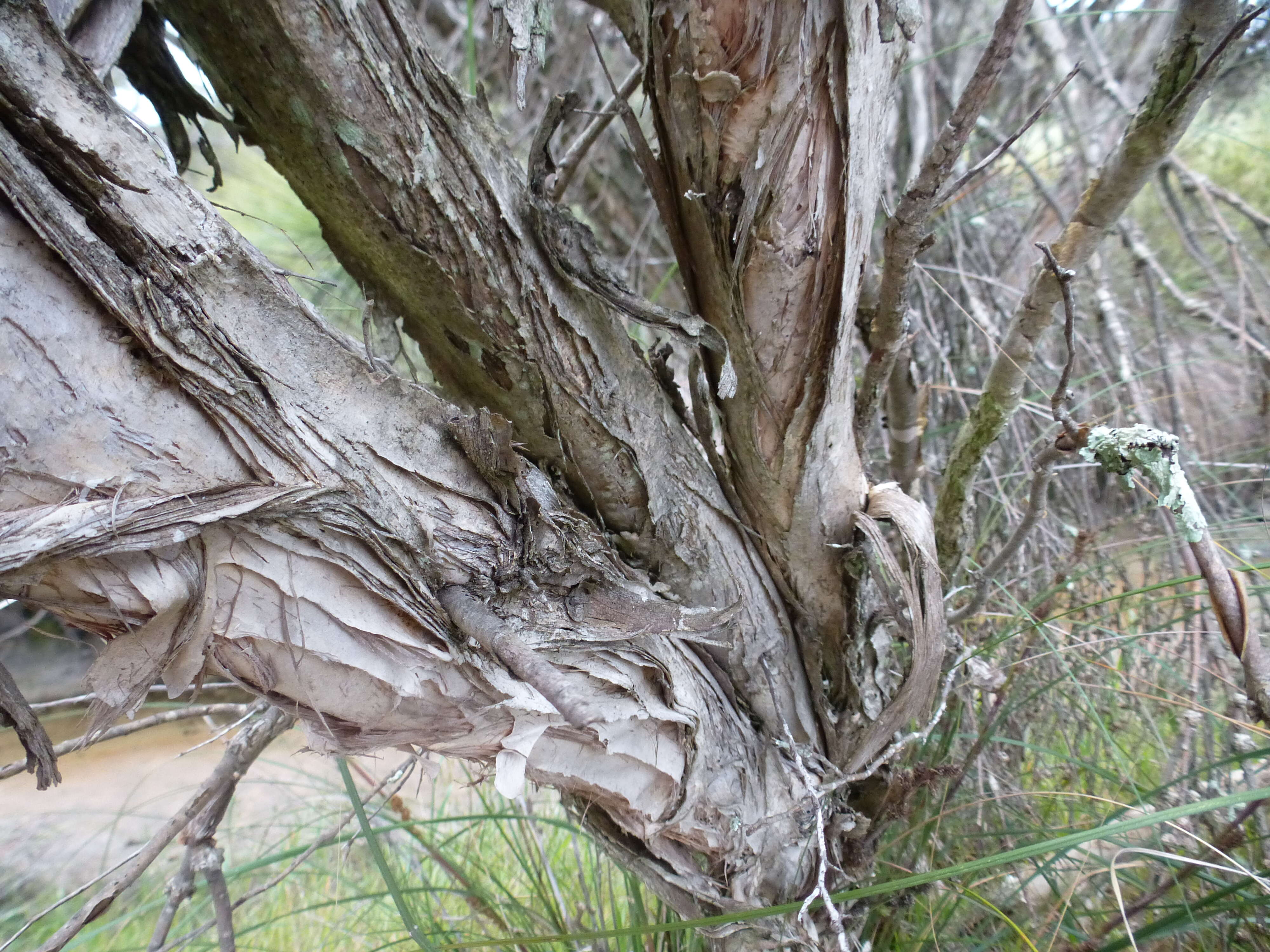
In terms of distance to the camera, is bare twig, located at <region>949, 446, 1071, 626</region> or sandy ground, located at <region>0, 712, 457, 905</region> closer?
bare twig, located at <region>949, 446, 1071, 626</region>

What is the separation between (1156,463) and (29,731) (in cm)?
74

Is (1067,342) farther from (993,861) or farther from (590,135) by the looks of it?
(590,135)

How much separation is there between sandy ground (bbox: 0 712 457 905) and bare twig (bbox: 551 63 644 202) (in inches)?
54.9

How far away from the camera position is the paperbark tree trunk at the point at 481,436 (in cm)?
36

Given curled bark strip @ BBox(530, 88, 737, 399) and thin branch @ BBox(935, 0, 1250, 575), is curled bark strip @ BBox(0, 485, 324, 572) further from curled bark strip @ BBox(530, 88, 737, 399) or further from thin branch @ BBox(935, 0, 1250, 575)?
thin branch @ BBox(935, 0, 1250, 575)

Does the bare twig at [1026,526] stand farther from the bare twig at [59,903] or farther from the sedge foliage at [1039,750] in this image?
the bare twig at [59,903]

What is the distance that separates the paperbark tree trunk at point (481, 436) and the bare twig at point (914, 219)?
31 mm

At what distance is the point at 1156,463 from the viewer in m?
0.47

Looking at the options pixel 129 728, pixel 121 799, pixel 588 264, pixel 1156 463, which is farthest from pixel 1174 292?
pixel 121 799

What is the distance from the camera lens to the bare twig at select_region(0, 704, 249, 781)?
0.45 meters

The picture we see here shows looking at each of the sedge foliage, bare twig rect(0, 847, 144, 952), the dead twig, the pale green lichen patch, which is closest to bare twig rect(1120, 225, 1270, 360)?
the sedge foliage

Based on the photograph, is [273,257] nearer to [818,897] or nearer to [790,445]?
[790,445]

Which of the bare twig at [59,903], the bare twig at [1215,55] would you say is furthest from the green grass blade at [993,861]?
the bare twig at [1215,55]

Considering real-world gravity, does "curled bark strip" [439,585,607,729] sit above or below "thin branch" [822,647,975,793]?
above
